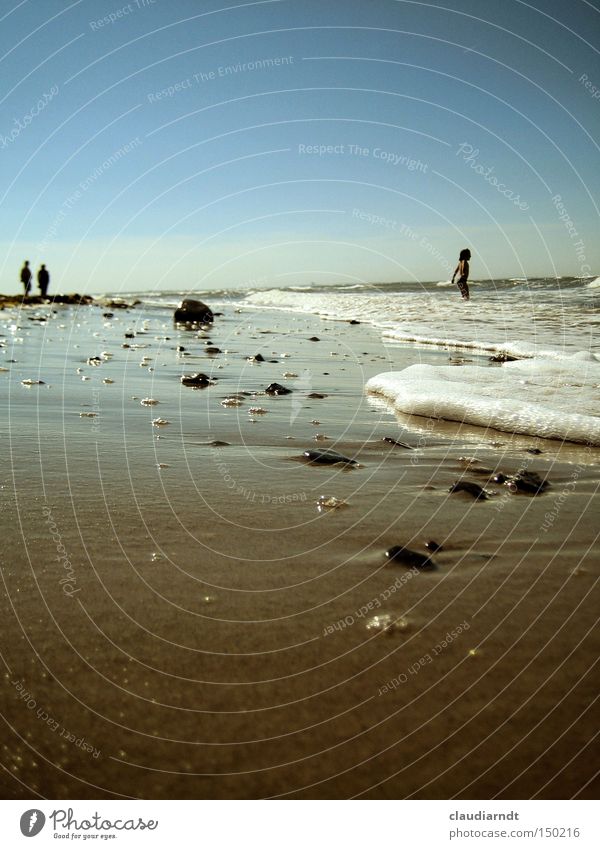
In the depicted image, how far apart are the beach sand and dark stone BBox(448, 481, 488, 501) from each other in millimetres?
66

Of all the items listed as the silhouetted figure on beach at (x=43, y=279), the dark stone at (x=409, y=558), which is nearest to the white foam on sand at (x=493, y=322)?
the dark stone at (x=409, y=558)

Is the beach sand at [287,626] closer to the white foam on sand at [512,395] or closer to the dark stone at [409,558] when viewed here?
the dark stone at [409,558]

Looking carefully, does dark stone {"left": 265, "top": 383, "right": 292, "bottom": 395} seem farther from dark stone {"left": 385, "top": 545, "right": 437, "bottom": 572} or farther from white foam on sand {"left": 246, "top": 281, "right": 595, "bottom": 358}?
white foam on sand {"left": 246, "top": 281, "right": 595, "bottom": 358}

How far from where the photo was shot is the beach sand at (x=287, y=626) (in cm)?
166

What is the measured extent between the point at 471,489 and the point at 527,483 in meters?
0.40

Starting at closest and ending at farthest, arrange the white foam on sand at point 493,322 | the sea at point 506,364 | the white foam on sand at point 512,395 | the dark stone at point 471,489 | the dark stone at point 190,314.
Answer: the dark stone at point 471,489
the white foam on sand at point 512,395
the sea at point 506,364
the white foam on sand at point 493,322
the dark stone at point 190,314

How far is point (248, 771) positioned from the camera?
1.64m

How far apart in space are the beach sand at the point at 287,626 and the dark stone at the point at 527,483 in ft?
0.21

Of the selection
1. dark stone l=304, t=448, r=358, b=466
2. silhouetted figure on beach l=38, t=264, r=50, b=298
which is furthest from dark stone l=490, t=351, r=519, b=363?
silhouetted figure on beach l=38, t=264, r=50, b=298

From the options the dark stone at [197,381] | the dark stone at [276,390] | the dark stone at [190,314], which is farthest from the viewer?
the dark stone at [190,314]

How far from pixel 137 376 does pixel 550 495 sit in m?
6.08

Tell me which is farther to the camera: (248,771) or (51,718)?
(51,718)
